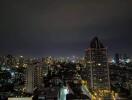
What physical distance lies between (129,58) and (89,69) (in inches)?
845

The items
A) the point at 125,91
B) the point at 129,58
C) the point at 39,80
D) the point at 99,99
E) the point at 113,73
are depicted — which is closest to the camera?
the point at 99,99

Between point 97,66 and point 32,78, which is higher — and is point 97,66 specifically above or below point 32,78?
above

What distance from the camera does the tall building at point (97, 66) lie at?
22.1 meters

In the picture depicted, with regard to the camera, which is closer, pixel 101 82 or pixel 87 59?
pixel 101 82

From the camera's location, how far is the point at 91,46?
2508 cm

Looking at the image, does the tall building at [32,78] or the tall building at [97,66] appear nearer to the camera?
the tall building at [32,78]

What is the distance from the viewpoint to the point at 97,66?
75.7 feet

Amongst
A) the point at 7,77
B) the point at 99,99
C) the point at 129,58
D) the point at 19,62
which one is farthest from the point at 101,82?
the point at 129,58

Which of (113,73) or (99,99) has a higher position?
(113,73)

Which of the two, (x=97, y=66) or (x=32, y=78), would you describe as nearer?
(x=32, y=78)

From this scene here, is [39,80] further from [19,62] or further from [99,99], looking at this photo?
[19,62]

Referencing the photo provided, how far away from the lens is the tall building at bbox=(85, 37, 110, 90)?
22.1 metres

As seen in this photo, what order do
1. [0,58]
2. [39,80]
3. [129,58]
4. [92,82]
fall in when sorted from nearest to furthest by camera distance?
[39,80]
[92,82]
[0,58]
[129,58]

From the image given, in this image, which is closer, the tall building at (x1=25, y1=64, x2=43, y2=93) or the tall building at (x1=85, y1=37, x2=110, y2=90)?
the tall building at (x1=25, y1=64, x2=43, y2=93)
